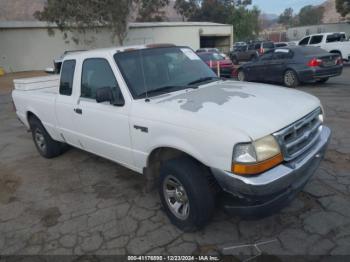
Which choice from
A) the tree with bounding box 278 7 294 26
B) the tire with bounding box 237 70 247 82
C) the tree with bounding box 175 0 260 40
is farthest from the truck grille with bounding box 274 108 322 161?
the tree with bounding box 278 7 294 26

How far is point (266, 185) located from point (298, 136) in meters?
0.70

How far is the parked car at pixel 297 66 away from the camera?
11.3m

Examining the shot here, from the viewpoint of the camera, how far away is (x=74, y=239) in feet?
11.4

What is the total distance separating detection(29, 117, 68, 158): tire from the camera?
18.6ft

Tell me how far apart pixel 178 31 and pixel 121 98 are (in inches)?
1274

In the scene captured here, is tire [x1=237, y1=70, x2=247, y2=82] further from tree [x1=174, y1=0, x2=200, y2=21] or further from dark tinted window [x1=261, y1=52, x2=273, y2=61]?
tree [x1=174, y1=0, x2=200, y2=21]

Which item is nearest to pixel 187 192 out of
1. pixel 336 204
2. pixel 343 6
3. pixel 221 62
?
pixel 336 204

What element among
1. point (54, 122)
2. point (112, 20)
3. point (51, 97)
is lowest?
point (54, 122)

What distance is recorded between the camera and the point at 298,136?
3062 millimetres

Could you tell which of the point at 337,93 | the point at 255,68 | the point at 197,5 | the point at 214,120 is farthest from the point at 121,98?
the point at 197,5

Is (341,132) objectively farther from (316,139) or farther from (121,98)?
(121,98)

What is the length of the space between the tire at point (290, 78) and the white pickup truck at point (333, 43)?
8.65m

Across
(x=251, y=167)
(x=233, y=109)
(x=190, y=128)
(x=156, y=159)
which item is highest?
(x=233, y=109)

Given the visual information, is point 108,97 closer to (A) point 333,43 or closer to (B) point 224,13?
(A) point 333,43
